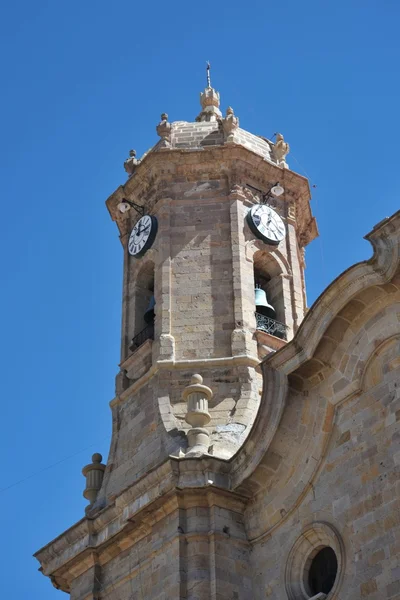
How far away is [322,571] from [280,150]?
12.4 metres

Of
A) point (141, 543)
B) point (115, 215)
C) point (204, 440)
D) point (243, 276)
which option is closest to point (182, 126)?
point (115, 215)

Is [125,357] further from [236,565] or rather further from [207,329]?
[236,565]

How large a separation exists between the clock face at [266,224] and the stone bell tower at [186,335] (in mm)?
36

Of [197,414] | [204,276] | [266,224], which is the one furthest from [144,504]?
[266,224]

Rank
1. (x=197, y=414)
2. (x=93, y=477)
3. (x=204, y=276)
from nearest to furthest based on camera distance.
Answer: (x=197, y=414) < (x=93, y=477) < (x=204, y=276)

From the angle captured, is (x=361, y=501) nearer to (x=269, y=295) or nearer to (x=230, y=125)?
(x=269, y=295)

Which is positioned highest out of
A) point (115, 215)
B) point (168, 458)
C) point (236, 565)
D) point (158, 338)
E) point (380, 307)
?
point (115, 215)

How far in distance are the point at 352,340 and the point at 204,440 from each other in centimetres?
354

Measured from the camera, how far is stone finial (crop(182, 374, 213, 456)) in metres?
20.9

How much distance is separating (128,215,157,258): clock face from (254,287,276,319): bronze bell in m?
2.74

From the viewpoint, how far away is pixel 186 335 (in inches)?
936

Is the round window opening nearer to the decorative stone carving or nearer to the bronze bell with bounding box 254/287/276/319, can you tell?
the bronze bell with bounding box 254/287/276/319

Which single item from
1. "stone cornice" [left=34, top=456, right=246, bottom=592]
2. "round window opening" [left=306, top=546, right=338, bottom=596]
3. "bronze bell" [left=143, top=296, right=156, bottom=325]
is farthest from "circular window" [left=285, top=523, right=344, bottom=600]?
"bronze bell" [left=143, top=296, right=156, bottom=325]

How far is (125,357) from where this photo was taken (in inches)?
985
